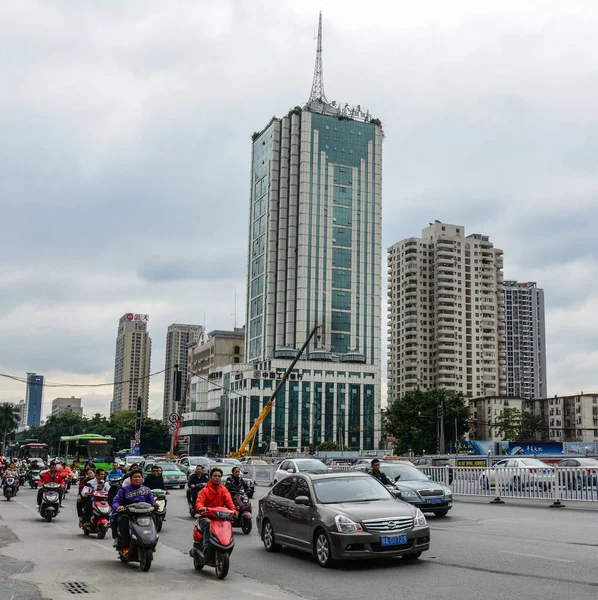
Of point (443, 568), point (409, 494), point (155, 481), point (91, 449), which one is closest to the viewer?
point (443, 568)

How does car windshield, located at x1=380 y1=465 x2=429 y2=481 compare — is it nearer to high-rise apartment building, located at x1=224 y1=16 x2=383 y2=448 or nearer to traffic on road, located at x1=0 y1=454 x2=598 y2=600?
traffic on road, located at x1=0 y1=454 x2=598 y2=600

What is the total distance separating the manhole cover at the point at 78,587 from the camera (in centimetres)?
960

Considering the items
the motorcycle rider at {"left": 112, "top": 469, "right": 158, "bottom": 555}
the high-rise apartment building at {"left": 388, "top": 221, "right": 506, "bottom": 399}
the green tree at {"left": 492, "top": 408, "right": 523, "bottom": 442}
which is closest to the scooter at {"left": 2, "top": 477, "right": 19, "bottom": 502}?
the motorcycle rider at {"left": 112, "top": 469, "right": 158, "bottom": 555}

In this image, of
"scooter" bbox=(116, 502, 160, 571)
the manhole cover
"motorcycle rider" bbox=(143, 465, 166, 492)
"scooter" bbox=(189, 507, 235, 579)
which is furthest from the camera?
"motorcycle rider" bbox=(143, 465, 166, 492)

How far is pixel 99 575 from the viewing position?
10953 millimetres

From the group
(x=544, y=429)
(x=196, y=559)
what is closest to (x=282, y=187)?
(x=544, y=429)

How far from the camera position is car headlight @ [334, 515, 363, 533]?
1090 cm

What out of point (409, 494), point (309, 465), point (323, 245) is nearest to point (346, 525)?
point (409, 494)

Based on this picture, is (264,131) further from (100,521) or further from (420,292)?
(100,521)

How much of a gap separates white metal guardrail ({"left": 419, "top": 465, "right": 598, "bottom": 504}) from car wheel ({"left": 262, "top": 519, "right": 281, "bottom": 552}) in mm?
12792

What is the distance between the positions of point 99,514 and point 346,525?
817cm

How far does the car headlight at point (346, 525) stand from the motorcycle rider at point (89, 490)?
817cm

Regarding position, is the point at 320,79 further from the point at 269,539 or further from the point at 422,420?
the point at 269,539

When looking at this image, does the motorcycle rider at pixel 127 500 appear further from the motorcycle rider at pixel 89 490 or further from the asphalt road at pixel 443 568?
the motorcycle rider at pixel 89 490
